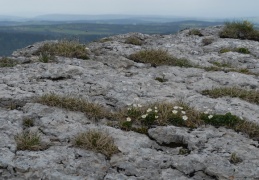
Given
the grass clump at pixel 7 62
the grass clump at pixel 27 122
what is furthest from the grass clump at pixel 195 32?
the grass clump at pixel 27 122

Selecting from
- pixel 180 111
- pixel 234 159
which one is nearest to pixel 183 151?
pixel 234 159

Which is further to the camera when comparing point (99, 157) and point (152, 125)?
point (152, 125)

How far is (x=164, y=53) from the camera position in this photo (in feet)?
55.5

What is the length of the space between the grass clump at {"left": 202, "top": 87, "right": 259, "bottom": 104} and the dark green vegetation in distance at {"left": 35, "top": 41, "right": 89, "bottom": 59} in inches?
260

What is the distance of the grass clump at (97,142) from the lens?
869cm

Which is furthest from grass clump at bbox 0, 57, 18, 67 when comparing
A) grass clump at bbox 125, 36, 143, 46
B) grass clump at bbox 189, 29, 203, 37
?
grass clump at bbox 189, 29, 203, 37

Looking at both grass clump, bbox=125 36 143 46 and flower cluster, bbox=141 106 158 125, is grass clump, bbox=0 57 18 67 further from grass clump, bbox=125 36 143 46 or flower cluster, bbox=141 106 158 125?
flower cluster, bbox=141 106 158 125

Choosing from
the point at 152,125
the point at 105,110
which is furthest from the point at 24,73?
the point at 152,125

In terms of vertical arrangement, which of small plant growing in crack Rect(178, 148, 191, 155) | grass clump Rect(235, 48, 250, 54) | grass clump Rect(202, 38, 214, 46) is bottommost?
small plant growing in crack Rect(178, 148, 191, 155)

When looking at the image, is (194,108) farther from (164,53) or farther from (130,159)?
(164,53)

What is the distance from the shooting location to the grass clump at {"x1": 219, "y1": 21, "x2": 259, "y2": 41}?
75.2 feet

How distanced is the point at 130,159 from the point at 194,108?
3656 millimetres

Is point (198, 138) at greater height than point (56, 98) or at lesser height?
lesser

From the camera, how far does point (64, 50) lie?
16.4 m
